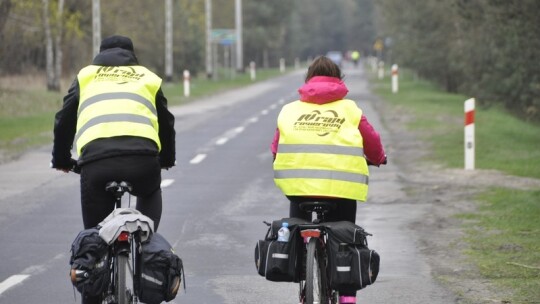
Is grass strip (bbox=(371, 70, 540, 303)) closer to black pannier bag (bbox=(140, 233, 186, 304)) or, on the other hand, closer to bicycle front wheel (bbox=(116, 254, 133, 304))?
black pannier bag (bbox=(140, 233, 186, 304))

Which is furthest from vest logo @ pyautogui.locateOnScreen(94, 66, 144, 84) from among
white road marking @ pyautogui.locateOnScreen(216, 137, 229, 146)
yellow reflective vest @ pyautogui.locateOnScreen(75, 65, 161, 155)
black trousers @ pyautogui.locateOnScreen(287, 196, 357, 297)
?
white road marking @ pyautogui.locateOnScreen(216, 137, 229, 146)

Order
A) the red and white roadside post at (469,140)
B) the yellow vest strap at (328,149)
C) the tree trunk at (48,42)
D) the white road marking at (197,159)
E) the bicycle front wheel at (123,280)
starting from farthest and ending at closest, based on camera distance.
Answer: the tree trunk at (48,42), the white road marking at (197,159), the red and white roadside post at (469,140), the yellow vest strap at (328,149), the bicycle front wheel at (123,280)

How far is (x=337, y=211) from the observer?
6699mm

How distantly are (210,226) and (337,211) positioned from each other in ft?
17.5

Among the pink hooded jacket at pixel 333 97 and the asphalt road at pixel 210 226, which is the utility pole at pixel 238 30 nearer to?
the asphalt road at pixel 210 226

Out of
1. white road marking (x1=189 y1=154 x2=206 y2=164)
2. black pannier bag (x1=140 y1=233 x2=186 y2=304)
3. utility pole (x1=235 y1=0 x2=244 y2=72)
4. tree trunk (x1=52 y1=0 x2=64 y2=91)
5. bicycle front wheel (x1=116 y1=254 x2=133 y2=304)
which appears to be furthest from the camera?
utility pole (x1=235 y1=0 x2=244 y2=72)

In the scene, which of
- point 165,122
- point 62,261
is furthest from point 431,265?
point 165,122

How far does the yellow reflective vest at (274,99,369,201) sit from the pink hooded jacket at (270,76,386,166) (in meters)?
0.04

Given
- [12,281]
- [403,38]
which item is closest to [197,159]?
[12,281]

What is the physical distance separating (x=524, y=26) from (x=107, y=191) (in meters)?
18.7

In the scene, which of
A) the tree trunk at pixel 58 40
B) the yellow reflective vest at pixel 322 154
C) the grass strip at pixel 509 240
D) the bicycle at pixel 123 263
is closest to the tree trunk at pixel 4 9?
the tree trunk at pixel 58 40

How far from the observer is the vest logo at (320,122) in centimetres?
658

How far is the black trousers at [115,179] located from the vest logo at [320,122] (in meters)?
0.82

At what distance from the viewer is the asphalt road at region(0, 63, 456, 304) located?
8.55 metres
